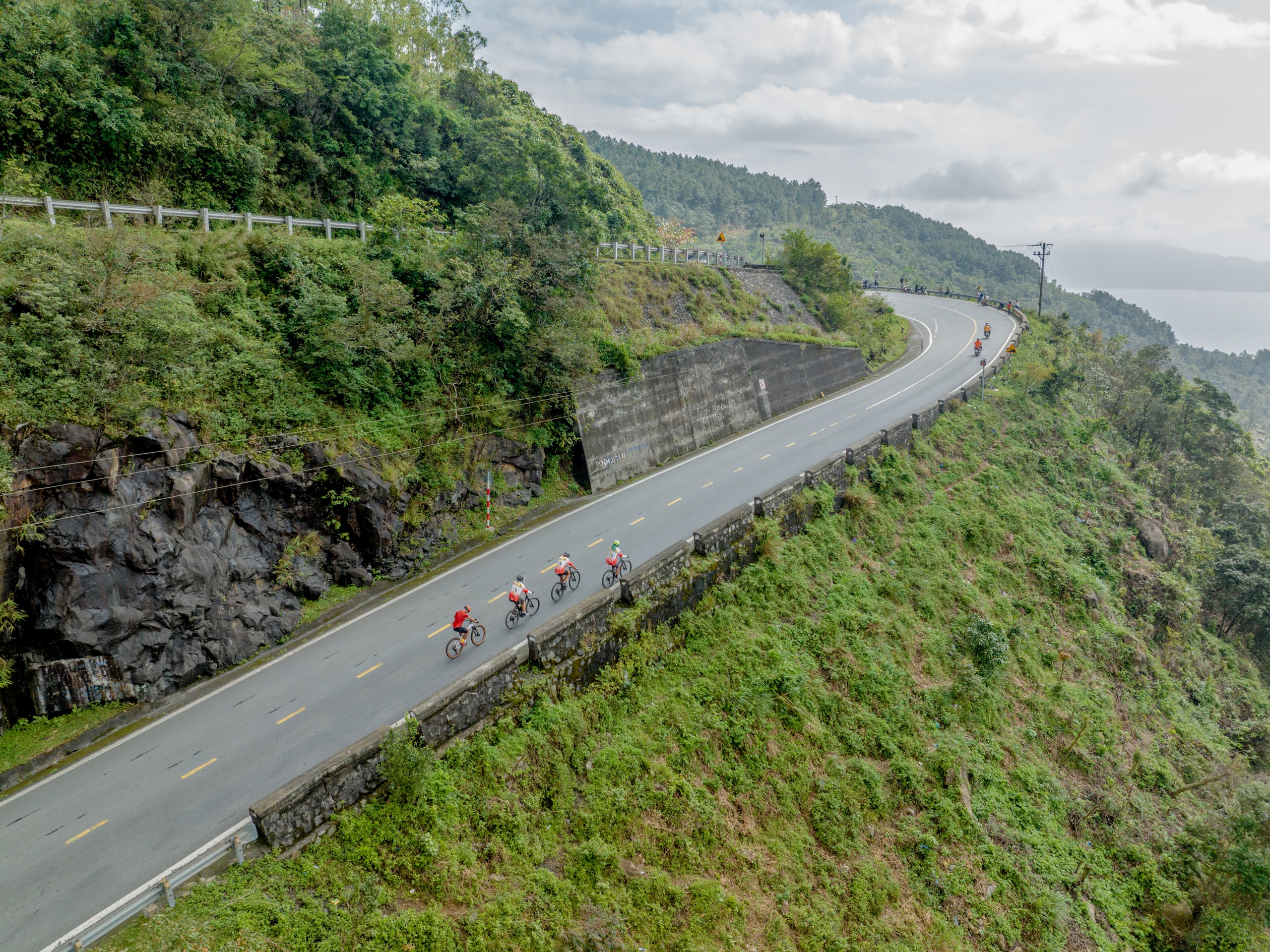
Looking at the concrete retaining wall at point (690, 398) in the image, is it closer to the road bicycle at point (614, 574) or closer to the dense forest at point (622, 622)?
the dense forest at point (622, 622)

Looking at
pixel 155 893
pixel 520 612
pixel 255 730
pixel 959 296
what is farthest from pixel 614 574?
pixel 959 296

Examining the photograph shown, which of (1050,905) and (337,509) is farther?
(337,509)

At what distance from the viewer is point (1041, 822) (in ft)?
47.6

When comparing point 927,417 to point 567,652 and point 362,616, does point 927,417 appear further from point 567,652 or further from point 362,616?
point 362,616

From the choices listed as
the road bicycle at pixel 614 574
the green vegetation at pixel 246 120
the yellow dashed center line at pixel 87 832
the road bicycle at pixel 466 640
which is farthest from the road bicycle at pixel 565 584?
the green vegetation at pixel 246 120

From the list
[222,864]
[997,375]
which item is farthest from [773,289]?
[222,864]

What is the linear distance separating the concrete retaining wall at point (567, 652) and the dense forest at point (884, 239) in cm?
10524

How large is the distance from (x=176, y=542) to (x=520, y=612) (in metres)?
7.03

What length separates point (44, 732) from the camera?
11.3 metres

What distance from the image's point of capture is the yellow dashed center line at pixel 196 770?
10.6m

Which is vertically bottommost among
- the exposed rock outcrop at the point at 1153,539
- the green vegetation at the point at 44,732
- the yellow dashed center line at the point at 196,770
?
the exposed rock outcrop at the point at 1153,539

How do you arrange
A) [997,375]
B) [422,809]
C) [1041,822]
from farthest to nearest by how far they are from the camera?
[997,375] → [1041,822] → [422,809]

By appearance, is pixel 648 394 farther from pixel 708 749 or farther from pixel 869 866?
pixel 869 866

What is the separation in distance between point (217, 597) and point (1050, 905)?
58.0 feet
